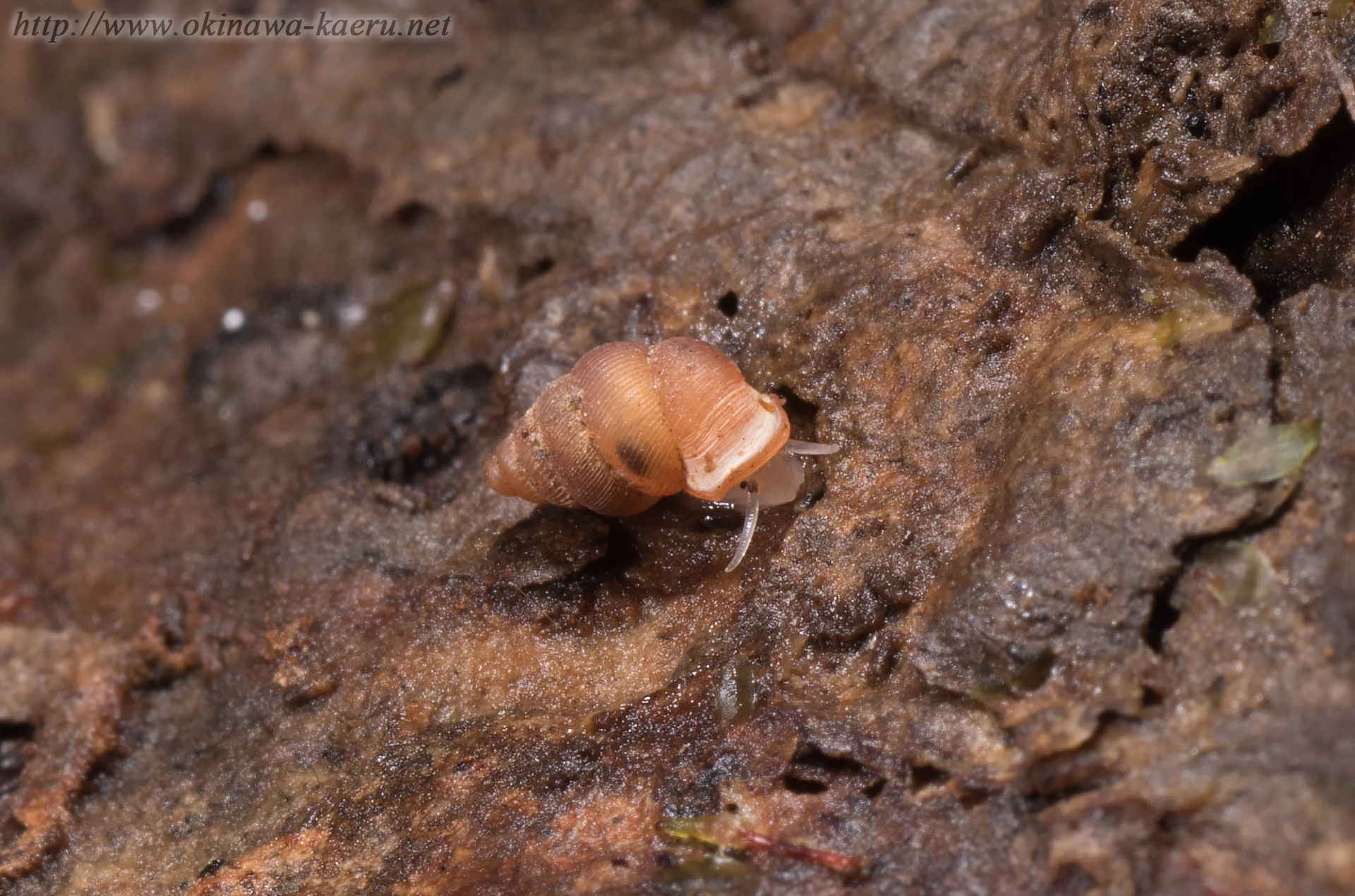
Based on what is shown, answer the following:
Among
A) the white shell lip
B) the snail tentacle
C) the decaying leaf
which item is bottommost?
the snail tentacle

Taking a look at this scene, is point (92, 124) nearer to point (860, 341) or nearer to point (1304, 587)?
point (860, 341)

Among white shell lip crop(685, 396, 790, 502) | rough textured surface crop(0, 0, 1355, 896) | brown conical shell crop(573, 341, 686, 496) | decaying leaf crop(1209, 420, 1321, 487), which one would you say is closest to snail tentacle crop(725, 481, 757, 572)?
rough textured surface crop(0, 0, 1355, 896)

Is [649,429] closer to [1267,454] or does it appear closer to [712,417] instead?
[712,417]

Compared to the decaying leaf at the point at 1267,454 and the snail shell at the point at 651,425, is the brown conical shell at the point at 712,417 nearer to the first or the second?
the snail shell at the point at 651,425

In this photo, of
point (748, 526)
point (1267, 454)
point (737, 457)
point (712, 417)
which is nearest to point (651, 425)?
point (712, 417)

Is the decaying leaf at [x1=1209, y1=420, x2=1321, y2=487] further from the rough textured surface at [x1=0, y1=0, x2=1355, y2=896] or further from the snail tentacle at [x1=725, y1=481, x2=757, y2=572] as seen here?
the snail tentacle at [x1=725, y1=481, x2=757, y2=572]

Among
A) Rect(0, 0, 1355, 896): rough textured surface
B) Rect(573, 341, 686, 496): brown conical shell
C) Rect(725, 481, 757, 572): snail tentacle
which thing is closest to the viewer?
Rect(0, 0, 1355, 896): rough textured surface

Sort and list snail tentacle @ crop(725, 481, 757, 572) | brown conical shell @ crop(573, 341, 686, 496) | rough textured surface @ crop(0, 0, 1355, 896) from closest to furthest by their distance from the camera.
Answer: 1. rough textured surface @ crop(0, 0, 1355, 896)
2. brown conical shell @ crop(573, 341, 686, 496)
3. snail tentacle @ crop(725, 481, 757, 572)
